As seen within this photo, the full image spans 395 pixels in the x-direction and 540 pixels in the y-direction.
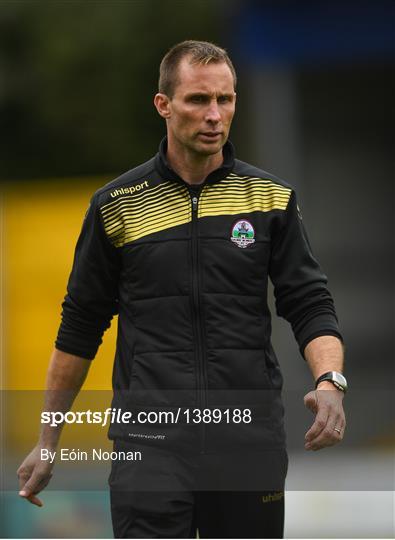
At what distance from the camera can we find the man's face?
5.08m

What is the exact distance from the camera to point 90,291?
5.31 metres

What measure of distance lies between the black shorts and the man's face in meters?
1.17

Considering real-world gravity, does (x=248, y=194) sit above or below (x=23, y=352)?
above

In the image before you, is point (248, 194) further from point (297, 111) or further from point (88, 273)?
point (297, 111)

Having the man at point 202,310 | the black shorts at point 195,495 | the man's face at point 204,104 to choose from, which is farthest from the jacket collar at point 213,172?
the black shorts at point 195,495

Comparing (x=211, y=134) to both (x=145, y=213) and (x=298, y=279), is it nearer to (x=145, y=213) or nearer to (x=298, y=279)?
(x=145, y=213)

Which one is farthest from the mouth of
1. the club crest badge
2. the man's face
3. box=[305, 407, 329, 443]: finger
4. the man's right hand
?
the man's right hand

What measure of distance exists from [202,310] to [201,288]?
3.2 inches

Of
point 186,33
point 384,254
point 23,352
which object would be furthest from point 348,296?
point 186,33

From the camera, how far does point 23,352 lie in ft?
40.7

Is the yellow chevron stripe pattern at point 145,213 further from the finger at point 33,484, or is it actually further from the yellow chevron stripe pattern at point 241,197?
the finger at point 33,484

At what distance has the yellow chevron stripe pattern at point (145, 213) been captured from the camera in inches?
203

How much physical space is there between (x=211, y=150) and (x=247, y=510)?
136 centimetres

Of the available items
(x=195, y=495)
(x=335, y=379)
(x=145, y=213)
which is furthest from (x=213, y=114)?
(x=195, y=495)
